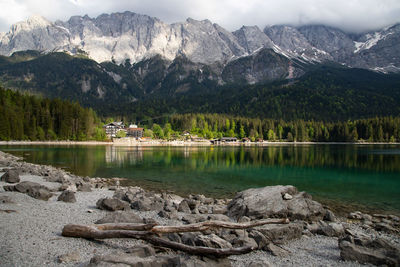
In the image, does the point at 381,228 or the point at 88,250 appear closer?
the point at 88,250

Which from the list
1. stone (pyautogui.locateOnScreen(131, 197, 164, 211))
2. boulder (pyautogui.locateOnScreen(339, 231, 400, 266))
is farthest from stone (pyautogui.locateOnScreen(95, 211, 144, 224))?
boulder (pyautogui.locateOnScreen(339, 231, 400, 266))

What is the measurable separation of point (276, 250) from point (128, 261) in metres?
6.02

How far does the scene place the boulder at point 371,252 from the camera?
9.55 m

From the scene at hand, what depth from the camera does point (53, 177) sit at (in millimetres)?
27656

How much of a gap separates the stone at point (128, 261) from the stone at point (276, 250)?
14.1ft

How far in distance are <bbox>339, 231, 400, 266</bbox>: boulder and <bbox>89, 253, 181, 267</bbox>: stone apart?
6627 millimetres

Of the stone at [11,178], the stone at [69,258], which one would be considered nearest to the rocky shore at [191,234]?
the stone at [69,258]

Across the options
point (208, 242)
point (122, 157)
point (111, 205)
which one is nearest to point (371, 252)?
point (208, 242)

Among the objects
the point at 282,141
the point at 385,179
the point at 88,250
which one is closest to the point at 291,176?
the point at 385,179

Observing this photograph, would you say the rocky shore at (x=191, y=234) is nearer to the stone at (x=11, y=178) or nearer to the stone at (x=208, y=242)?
the stone at (x=208, y=242)

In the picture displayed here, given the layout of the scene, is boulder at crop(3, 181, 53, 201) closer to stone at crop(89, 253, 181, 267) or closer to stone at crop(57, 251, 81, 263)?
stone at crop(57, 251, 81, 263)

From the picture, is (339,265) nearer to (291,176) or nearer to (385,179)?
(291,176)

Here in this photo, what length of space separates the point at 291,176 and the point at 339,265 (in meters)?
31.1

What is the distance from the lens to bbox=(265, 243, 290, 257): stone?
34.7 feet
